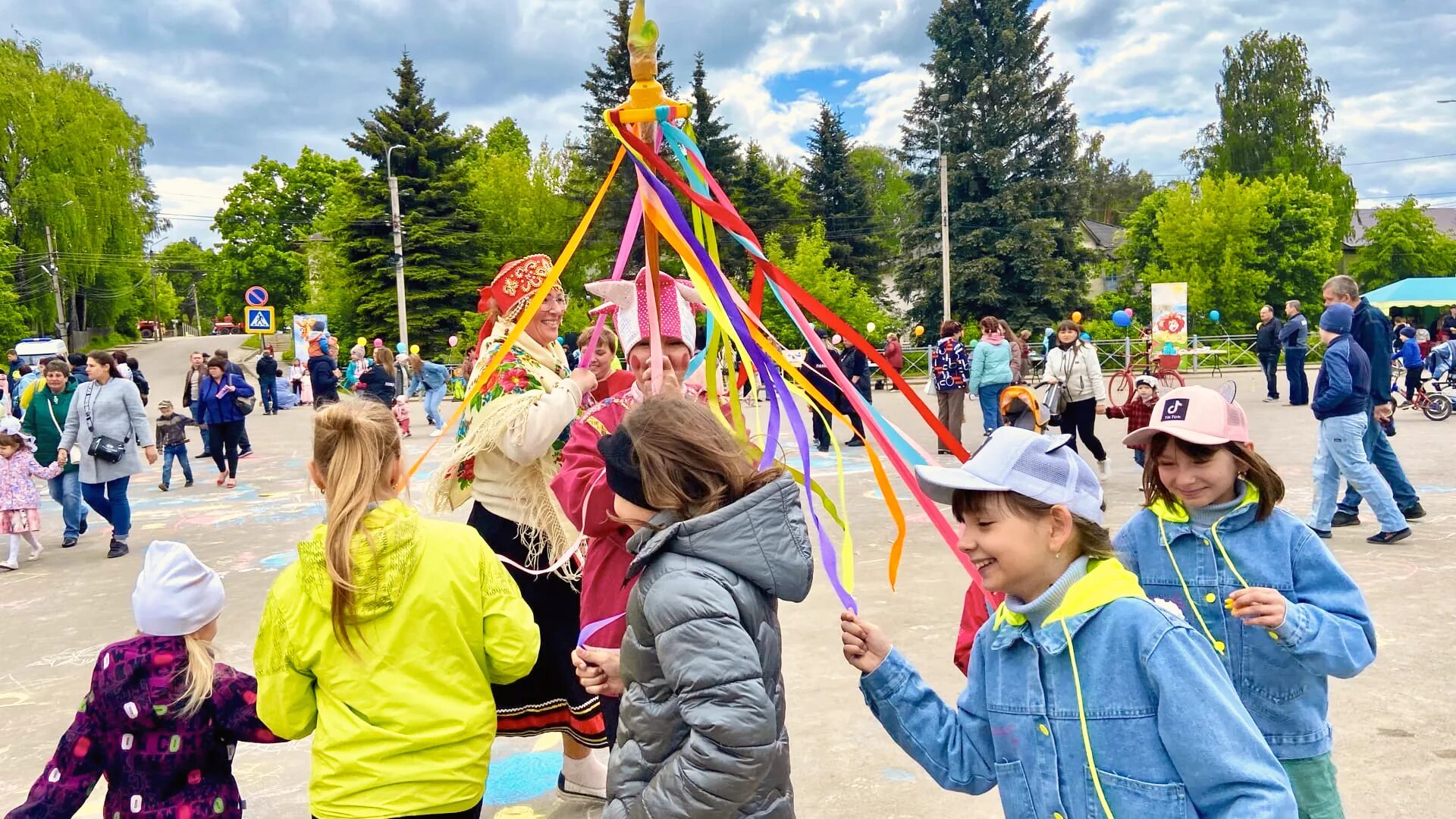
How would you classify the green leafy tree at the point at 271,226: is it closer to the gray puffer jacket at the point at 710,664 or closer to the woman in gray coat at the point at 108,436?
the woman in gray coat at the point at 108,436

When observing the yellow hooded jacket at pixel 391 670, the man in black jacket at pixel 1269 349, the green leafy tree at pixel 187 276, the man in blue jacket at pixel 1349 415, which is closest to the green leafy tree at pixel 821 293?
Answer: the man in black jacket at pixel 1269 349

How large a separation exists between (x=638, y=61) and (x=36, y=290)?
45283mm

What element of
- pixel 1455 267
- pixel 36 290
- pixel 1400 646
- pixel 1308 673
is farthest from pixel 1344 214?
pixel 36 290

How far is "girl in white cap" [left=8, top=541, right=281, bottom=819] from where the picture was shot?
2283mm

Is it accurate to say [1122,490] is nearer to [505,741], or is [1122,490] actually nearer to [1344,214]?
[505,741]

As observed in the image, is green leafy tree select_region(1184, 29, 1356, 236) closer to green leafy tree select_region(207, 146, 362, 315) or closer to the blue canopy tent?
the blue canopy tent

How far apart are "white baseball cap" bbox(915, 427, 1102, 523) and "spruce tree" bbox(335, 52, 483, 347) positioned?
35228 millimetres

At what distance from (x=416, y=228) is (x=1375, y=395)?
1313 inches

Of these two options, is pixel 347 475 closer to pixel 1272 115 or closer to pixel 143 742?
pixel 143 742

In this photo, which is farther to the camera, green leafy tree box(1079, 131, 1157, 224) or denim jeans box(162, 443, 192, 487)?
green leafy tree box(1079, 131, 1157, 224)

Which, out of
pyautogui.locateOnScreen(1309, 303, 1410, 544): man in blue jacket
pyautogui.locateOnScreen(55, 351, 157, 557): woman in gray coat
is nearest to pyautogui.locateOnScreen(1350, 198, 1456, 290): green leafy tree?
pyautogui.locateOnScreen(1309, 303, 1410, 544): man in blue jacket

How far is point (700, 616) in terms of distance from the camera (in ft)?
5.81

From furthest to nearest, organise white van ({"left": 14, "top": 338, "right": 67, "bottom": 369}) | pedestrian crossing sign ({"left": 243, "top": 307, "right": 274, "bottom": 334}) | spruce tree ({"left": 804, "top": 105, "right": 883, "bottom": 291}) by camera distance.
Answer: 1. spruce tree ({"left": 804, "top": 105, "right": 883, "bottom": 291})
2. pedestrian crossing sign ({"left": 243, "top": 307, "right": 274, "bottom": 334})
3. white van ({"left": 14, "top": 338, "right": 67, "bottom": 369})

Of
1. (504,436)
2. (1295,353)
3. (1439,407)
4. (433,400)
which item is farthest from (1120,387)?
(504,436)
